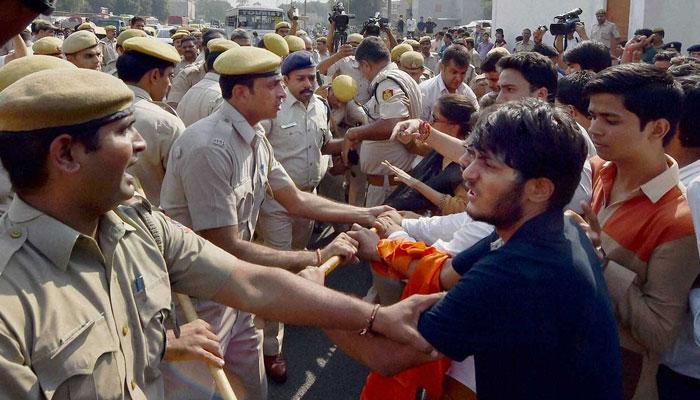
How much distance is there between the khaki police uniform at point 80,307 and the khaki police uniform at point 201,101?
11.5ft

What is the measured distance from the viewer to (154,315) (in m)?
1.97

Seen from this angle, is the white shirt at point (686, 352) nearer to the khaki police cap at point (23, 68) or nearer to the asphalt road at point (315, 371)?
the asphalt road at point (315, 371)

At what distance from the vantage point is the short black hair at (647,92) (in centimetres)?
262

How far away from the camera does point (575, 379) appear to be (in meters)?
1.89

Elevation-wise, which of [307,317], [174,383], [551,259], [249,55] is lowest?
[174,383]

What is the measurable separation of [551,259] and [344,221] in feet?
6.62

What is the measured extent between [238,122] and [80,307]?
2009 mm

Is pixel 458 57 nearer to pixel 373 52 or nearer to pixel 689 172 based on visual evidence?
pixel 373 52

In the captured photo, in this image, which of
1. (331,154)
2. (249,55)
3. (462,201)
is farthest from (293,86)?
(462,201)

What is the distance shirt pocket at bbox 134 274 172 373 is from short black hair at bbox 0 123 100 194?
42 cm

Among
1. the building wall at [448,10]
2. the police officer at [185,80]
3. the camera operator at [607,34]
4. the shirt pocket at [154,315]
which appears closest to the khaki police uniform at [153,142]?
the shirt pocket at [154,315]

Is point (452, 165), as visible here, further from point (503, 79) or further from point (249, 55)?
point (249, 55)

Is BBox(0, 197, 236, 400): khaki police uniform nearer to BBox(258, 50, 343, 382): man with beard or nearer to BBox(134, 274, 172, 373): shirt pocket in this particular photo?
BBox(134, 274, 172, 373): shirt pocket

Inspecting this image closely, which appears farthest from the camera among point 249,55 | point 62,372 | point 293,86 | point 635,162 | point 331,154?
point 331,154
